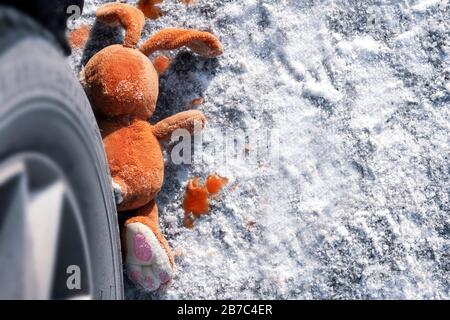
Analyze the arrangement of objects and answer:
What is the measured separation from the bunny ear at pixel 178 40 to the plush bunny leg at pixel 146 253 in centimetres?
49

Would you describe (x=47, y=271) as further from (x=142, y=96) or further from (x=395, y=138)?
(x=395, y=138)

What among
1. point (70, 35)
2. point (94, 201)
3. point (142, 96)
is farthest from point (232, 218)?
point (70, 35)

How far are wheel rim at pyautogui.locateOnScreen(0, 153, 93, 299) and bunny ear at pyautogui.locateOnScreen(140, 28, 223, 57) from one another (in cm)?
73

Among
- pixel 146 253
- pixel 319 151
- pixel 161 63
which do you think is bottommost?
pixel 146 253

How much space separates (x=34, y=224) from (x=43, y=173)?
106 millimetres

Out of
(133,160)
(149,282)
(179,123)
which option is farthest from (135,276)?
(179,123)

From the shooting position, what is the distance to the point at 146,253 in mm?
1648

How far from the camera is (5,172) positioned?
101cm

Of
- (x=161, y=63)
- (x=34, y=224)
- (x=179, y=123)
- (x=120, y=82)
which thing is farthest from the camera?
(x=161, y=63)

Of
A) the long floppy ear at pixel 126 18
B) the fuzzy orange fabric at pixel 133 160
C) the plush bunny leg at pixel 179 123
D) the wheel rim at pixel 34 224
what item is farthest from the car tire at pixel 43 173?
the long floppy ear at pixel 126 18

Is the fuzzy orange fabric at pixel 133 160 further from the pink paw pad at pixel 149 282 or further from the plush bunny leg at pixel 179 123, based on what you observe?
the pink paw pad at pixel 149 282

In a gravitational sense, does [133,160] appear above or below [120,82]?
below

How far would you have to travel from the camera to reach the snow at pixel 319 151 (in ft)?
5.86

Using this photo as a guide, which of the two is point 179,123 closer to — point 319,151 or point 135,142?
point 135,142
